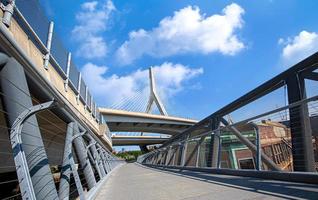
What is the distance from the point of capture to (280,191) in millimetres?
4020

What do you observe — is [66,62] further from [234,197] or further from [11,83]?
[234,197]

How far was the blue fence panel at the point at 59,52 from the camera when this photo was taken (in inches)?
404

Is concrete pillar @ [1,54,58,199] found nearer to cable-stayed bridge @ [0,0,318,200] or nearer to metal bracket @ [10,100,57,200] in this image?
cable-stayed bridge @ [0,0,318,200]

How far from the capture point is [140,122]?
5859 centimetres

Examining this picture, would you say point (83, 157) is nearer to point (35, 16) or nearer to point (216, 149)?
point (216, 149)

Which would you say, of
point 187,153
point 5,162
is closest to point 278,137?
point 187,153

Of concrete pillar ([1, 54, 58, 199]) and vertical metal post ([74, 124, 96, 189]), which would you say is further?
vertical metal post ([74, 124, 96, 189])

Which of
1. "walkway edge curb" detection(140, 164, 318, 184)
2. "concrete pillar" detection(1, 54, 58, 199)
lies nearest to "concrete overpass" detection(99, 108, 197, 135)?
"walkway edge curb" detection(140, 164, 318, 184)

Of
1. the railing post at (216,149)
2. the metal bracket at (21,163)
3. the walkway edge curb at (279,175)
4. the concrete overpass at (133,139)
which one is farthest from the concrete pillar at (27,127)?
the concrete overpass at (133,139)

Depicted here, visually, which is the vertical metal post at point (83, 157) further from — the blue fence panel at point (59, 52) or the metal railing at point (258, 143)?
the blue fence panel at point (59, 52)

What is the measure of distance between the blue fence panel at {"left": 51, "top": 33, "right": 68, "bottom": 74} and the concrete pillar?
21.9 feet

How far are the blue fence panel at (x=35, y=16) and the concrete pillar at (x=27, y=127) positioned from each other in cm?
384

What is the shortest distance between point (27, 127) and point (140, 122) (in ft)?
181

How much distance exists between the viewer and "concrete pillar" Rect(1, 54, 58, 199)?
11.0 ft
